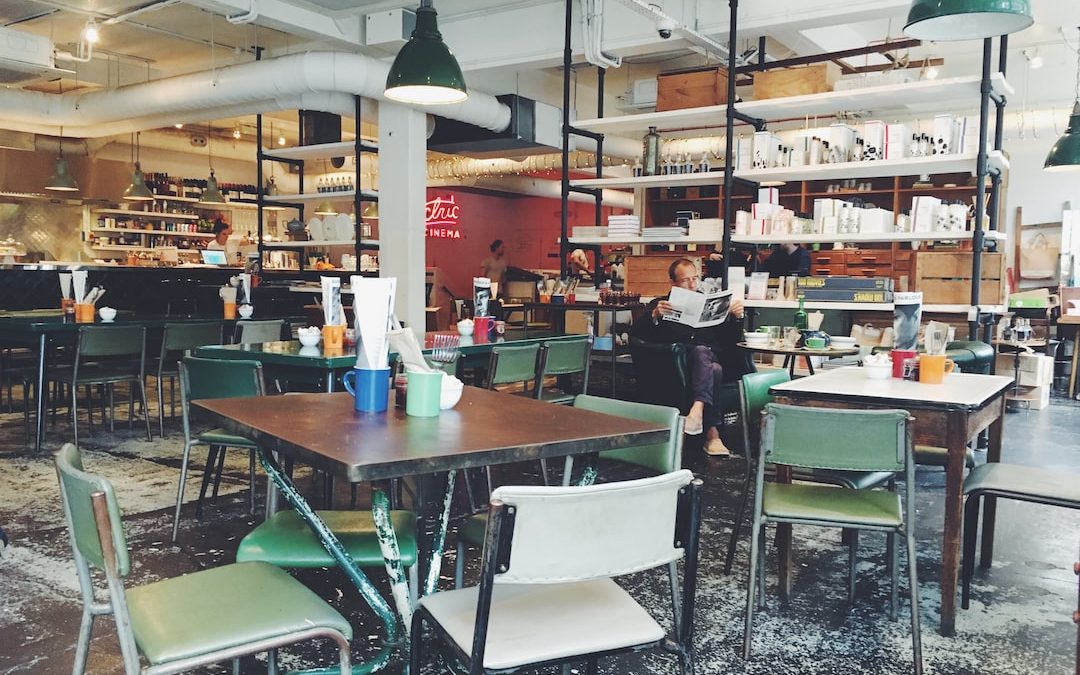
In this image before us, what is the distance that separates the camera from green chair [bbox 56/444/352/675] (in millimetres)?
1496

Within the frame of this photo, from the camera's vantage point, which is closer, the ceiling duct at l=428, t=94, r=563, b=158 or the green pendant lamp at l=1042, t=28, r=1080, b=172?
the green pendant lamp at l=1042, t=28, r=1080, b=172

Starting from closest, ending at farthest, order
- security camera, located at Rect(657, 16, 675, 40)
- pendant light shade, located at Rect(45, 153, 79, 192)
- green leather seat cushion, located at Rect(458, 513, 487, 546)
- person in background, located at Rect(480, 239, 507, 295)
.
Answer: green leather seat cushion, located at Rect(458, 513, 487, 546) < security camera, located at Rect(657, 16, 675, 40) < pendant light shade, located at Rect(45, 153, 79, 192) < person in background, located at Rect(480, 239, 507, 295)

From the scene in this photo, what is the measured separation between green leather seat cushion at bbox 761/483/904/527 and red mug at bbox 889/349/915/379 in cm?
73

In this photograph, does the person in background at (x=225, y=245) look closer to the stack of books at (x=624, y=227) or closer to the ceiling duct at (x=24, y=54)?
the ceiling duct at (x=24, y=54)

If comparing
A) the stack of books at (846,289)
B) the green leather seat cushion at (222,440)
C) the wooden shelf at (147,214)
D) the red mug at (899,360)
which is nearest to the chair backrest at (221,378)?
the green leather seat cushion at (222,440)

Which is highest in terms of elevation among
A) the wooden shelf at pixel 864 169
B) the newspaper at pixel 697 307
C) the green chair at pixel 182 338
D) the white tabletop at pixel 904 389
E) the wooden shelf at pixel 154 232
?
the wooden shelf at pixel 864 169

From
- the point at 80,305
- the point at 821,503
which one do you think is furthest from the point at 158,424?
the point at 821,503

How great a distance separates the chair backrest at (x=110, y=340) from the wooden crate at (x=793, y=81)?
4724mm

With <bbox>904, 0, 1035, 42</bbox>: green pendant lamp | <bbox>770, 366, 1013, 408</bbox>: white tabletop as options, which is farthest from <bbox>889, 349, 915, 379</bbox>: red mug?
<bbox>904, 0, 1035, 42</bbox>: green pendant lamp

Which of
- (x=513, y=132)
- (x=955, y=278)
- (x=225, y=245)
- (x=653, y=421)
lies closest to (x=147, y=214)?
(x=225, y=245)

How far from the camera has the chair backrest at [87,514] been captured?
58.7 inches

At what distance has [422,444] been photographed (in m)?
1.90

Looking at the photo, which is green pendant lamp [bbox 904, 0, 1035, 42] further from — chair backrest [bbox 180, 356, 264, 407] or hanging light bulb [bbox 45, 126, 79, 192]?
hanging light bulb [bbox 45, 126, 79, 192]

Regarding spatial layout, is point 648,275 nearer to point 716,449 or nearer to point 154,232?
point 716,449
